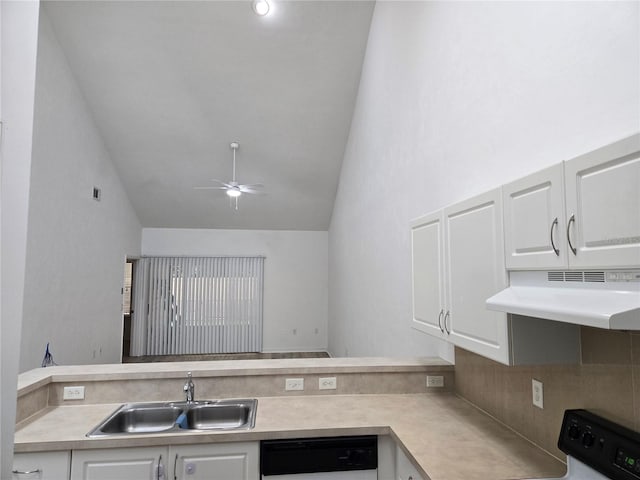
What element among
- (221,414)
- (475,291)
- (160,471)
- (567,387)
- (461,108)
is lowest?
(160,471)

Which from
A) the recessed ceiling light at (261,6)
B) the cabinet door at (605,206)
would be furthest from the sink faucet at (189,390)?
the recessed ceiling light at (261,6)

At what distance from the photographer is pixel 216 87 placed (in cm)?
523

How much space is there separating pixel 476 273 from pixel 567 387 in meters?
0.55

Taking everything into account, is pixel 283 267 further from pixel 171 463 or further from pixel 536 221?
pixel 536 221

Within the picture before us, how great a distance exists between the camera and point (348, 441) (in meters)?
2.02

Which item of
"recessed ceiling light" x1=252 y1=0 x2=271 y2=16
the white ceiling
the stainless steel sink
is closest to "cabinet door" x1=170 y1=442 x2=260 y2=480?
the stainless steel sink

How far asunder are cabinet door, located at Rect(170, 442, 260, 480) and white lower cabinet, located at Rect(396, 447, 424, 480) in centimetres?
70

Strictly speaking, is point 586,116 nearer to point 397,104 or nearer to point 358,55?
point 397,104

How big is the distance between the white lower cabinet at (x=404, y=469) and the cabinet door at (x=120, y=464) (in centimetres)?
114

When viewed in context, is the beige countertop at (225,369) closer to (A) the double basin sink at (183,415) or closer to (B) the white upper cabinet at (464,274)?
(A) the double basin sink at (183,415)

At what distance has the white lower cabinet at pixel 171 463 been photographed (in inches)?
73.9

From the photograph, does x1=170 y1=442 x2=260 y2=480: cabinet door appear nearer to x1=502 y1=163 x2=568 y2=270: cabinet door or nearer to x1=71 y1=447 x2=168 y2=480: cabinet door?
x1=71 y1=447 x2=168 y2=480: cabinet door

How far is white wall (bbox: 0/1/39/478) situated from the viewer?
1.12ft

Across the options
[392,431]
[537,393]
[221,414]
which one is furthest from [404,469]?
[221,414]
